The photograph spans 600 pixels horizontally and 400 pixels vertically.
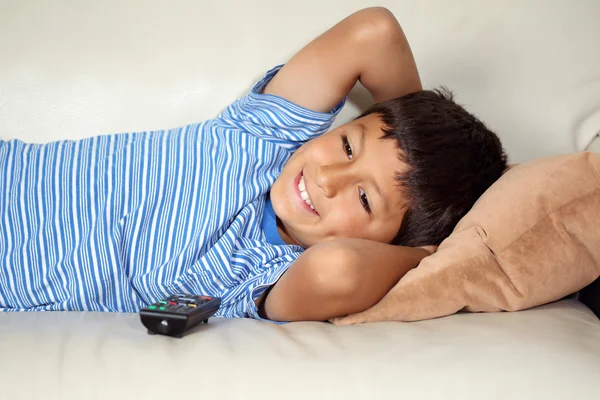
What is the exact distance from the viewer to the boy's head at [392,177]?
3.49 feet

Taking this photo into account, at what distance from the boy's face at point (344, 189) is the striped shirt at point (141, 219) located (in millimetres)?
70

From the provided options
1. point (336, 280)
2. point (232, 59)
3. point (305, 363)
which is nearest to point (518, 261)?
point (336, 280)

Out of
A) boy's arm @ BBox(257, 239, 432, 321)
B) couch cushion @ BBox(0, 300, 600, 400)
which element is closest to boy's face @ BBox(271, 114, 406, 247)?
boy's arm @ BBox(257, 239, 432, 321)

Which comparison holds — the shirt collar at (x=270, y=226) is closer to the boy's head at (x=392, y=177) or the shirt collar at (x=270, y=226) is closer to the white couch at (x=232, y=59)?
the boy's head at (x=392, y=177)

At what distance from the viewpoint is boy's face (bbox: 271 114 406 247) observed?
106 cm

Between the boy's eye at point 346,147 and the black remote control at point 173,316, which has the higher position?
the boy's eye at point 346,147

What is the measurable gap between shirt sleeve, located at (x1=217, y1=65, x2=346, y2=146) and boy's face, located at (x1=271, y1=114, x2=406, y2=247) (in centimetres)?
10

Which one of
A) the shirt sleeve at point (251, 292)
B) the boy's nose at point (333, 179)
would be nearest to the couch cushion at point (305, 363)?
the shirt sleeve at point (251, 292)

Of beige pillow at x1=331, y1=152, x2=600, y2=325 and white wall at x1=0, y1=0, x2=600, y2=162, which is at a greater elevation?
white wall at x1=0, y1=0, x2=600, y2=162

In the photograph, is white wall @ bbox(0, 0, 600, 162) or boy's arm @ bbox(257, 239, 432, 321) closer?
boy's arm @ bbox(257, 239, 432, 321)

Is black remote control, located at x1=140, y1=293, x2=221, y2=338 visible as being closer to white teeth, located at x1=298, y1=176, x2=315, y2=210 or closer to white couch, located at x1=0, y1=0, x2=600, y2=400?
white teeth, located at x1=298, y1=176, x2=315, y2=210

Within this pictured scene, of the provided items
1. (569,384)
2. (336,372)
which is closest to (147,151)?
(336,372)

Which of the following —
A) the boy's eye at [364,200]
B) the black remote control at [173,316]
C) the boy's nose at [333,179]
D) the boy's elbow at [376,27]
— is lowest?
the black remote control at [173,316]

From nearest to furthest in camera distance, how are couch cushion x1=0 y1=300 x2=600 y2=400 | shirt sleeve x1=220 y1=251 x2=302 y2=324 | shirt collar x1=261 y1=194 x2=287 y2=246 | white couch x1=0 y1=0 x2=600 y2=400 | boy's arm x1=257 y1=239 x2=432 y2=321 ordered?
couch cushion x1=0 y1=300 x2=600 y2=400
boy's arm x1=257 y1=239 x2=432 y2=321
shirt sleeve x1=220 y1=251 x2=302 y2=324
shirt collar x1=261 y1=194 x2=287 y2=246
white couch x1=0 y1=0 x2=600 y2=400
